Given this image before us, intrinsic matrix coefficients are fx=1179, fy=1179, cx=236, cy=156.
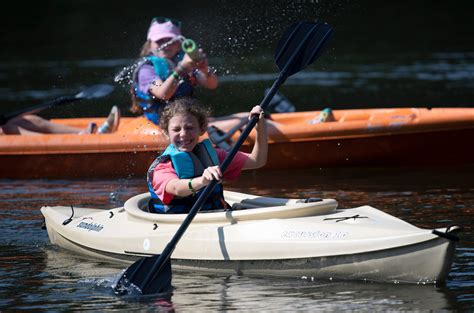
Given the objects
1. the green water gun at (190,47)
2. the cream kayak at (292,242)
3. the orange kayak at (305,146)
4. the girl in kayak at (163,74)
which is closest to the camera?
the cream kayak at (292,242)

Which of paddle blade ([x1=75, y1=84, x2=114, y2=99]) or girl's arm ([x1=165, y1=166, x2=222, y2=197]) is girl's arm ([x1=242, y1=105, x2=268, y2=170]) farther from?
paddle blade ([x1=75, y1=84, x2=114, y2=99])

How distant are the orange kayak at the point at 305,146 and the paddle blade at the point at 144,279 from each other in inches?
135

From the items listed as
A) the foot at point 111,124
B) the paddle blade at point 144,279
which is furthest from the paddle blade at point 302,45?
the foot at point 111,124

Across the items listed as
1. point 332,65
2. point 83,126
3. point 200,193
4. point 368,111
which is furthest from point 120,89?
point 200,193

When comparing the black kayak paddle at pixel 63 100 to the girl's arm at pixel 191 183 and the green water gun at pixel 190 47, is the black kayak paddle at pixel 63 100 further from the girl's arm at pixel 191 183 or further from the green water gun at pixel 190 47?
the girl's arm at pixel 191 183

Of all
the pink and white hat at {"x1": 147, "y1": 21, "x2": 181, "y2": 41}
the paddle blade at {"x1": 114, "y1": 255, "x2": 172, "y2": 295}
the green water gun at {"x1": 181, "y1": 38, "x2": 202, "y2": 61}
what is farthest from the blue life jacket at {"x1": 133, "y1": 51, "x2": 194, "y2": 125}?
the paddle blade at {"x1": 114, "y1": 255, "x2": 172, "y2": 295}

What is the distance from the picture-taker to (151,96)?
30.5 ft

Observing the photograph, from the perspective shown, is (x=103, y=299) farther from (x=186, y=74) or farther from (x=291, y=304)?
(x=186, y=74)

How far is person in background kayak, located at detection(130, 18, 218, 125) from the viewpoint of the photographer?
9.04 m

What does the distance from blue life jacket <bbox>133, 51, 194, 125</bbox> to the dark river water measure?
1.99ft

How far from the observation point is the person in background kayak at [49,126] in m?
10.4

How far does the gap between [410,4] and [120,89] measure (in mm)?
7884

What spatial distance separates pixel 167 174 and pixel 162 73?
296 centimetres

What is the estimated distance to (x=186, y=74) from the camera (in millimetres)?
8961
